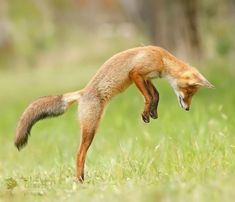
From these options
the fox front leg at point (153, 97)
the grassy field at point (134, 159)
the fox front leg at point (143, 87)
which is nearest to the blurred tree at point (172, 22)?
the grassy field at point (134, 159)

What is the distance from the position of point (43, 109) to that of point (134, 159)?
3.69 feet

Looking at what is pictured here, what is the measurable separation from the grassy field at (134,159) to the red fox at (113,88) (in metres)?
0.46

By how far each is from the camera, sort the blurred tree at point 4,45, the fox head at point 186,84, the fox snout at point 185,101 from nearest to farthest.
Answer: the fox head at point 186,84
the fox snout at point 185,101
the blurred tree at point 4,45

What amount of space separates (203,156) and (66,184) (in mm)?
1423

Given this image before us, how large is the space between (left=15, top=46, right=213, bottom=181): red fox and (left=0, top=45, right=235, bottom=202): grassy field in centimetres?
46

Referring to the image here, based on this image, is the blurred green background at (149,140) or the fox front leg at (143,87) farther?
the fox front leg at (143,87)

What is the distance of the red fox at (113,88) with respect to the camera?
7.83 metres

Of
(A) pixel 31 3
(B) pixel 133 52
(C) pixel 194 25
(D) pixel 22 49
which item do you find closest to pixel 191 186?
(B) pixel 133 52

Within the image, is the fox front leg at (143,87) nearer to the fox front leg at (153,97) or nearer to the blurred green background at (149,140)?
the fox front leg at (153,97)

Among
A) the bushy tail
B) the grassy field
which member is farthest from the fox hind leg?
the bushy tail

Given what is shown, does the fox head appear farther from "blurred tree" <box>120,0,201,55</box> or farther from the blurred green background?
"blurred tree" <box>120,0,201,55</box>

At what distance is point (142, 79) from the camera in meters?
7.88

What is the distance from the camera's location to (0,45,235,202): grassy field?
6156 millimetres

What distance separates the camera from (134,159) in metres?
8.30
